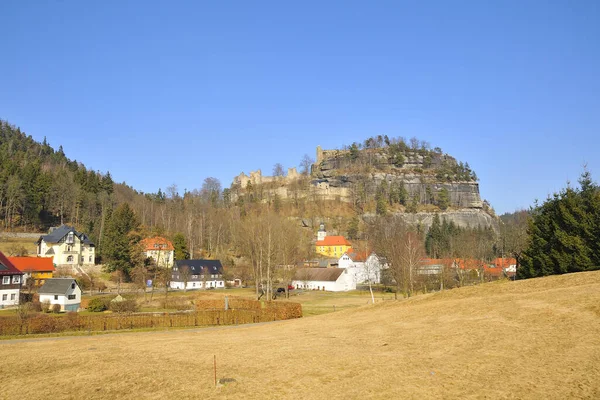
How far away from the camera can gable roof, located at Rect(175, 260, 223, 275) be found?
76.5m

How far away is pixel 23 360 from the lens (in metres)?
20.7

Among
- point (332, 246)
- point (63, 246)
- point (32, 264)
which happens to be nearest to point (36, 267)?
point (32, 264)

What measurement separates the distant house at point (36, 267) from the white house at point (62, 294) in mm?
12334

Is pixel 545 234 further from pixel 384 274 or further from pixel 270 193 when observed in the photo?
pixel 270 193

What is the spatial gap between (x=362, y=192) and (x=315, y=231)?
29196 millimetres

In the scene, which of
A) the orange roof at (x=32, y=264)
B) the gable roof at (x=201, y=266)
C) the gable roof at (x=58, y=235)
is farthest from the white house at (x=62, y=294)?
the gable roof at (x=58, y=235)

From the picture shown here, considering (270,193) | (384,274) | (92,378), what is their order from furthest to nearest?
(270,193)
(384,274)
(92,378)

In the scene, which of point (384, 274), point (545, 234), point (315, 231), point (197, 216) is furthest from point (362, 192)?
point (545, 234)

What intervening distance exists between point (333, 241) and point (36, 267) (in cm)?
7236

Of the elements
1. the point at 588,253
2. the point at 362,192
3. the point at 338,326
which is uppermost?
the point at 362,192

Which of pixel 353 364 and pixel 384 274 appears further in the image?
pixel 384 274

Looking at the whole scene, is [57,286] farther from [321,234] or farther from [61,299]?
[321,234]

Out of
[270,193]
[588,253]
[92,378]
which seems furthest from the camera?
[270,193]

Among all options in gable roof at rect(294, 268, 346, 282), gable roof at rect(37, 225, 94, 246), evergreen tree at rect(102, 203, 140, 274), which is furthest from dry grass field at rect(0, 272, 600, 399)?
gable roof at rect(294, 268, 346, 282)
